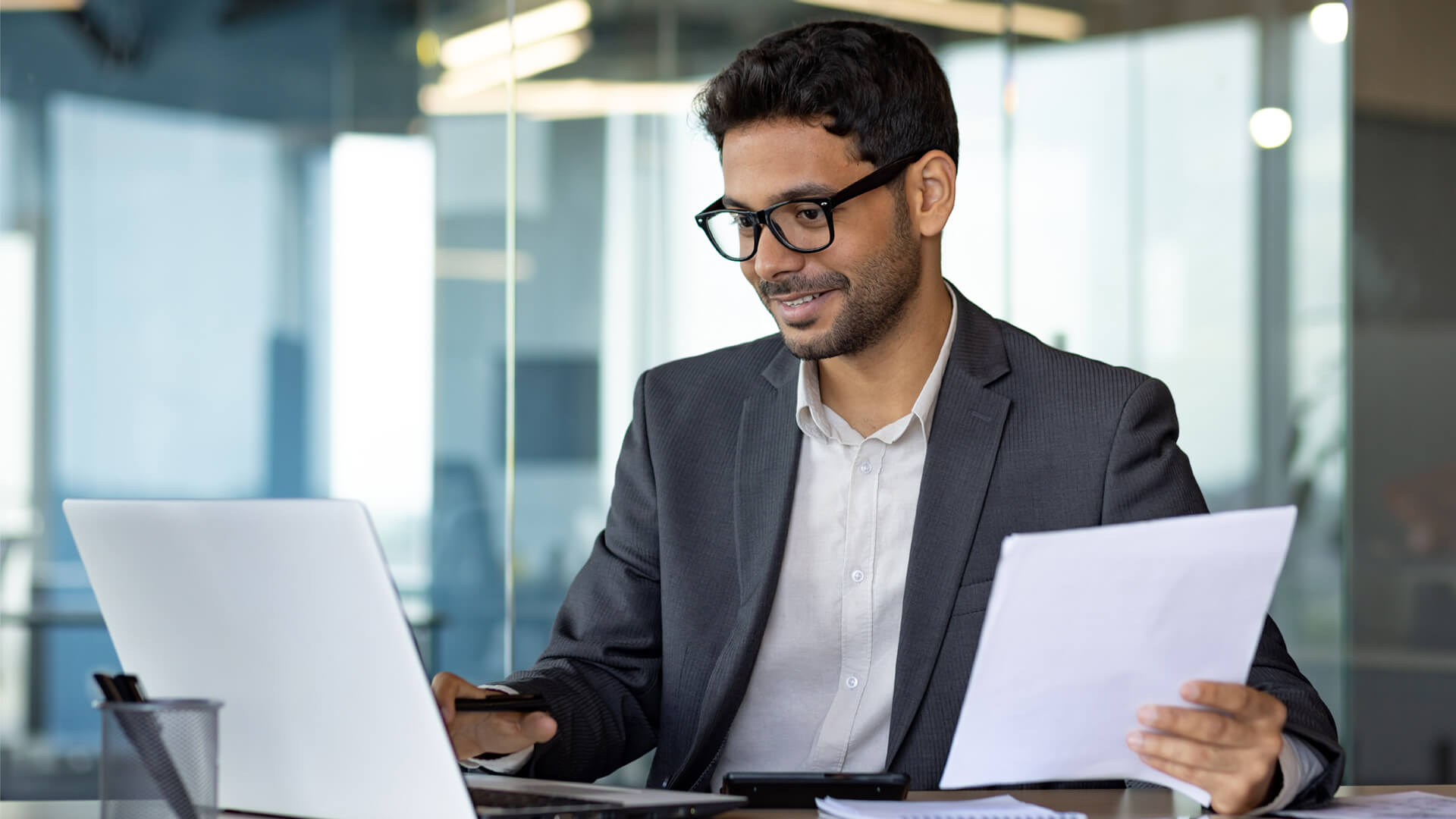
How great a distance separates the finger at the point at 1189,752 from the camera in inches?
43.5

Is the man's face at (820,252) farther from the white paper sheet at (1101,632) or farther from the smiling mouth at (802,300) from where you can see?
the white paper sheet at (1101,632)

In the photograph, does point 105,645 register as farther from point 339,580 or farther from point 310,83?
point 339,580

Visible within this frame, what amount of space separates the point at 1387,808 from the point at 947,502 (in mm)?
555

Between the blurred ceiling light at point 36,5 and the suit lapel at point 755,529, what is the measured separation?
2615mm

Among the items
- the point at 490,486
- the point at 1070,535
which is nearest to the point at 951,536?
the point at 1070,535

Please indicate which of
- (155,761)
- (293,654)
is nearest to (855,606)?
(293,654)

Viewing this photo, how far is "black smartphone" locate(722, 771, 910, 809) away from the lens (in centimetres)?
123

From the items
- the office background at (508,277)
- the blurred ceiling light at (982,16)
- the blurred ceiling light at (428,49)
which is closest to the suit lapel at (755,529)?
the office background at (508,277)

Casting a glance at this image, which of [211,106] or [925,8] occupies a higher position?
[925,8]

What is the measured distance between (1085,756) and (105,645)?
10.3 ft

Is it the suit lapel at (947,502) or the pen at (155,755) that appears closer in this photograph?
the pen at (155,755)

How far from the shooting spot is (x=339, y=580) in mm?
995

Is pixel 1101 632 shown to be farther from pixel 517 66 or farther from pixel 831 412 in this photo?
pixel 517 66

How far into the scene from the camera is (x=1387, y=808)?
127 centimetres
